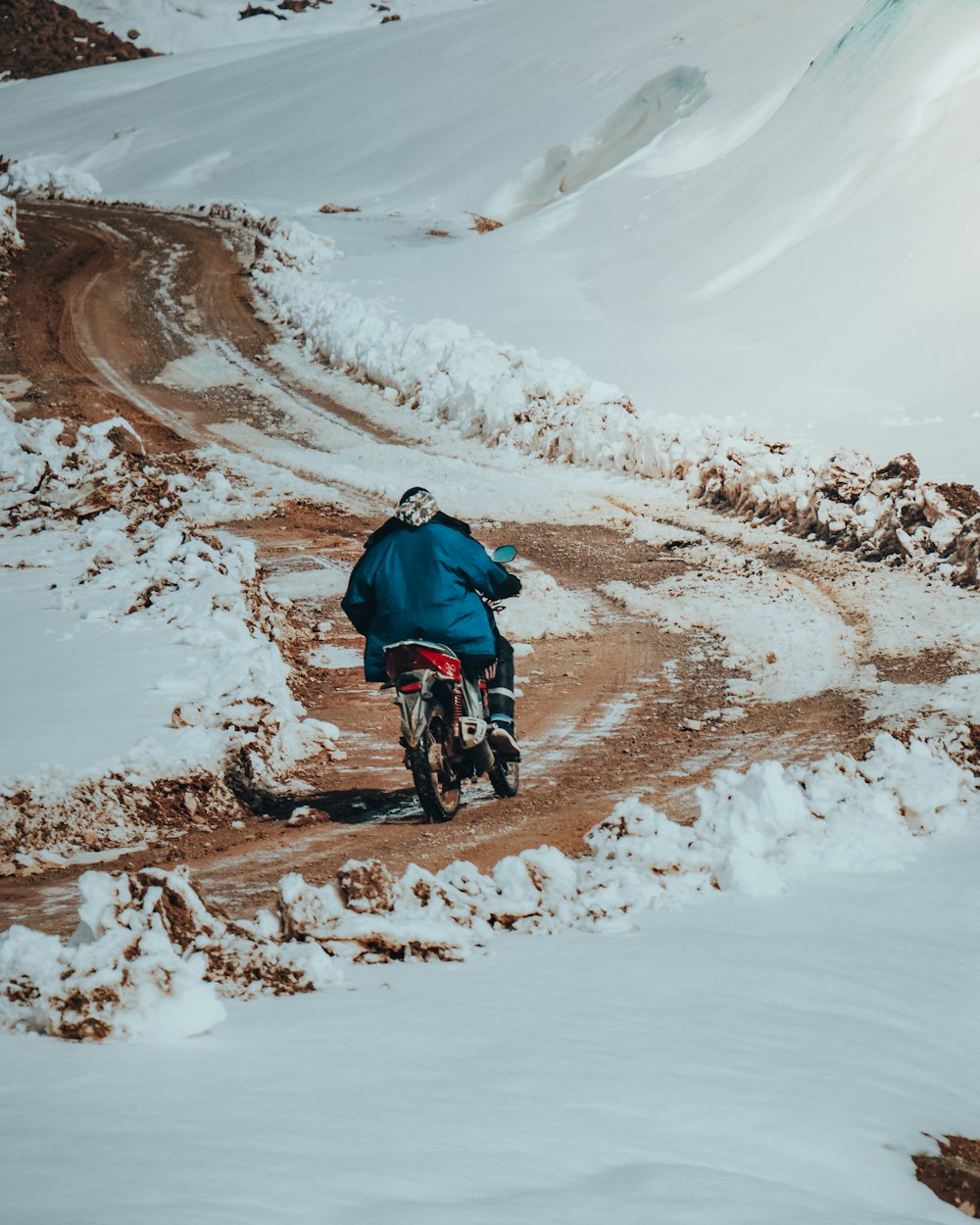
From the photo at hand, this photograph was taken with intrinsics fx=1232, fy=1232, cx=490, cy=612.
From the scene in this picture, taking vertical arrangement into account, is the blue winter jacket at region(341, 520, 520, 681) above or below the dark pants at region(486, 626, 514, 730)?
above

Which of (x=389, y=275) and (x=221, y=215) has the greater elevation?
(x=221, y=215)

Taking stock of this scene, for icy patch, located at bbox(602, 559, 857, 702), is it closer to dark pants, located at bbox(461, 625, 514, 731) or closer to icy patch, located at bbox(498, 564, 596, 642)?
icy patch, located at bbox(498, 564, 596, 642)

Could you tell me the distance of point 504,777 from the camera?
7.04 meters

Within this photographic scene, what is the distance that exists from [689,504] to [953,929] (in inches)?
365

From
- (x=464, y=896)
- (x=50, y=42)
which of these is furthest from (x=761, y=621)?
(x=50, y=42)

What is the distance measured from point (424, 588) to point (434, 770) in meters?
0.96

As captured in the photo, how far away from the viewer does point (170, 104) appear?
44.4 metres

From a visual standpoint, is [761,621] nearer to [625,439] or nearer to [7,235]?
[625,439]

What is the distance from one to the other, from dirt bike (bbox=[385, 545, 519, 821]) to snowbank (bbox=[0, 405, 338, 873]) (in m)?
1.28

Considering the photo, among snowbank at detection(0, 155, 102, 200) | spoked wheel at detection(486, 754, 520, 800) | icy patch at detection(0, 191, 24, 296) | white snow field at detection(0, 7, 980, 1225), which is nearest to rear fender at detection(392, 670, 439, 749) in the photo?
spoked wheel at detection(486, 754, 520, 800)

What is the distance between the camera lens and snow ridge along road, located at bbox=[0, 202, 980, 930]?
6688 millimetres

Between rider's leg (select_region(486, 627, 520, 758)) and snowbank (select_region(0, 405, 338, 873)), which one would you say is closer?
snowbank (select_region(0, 405, 338, 873))

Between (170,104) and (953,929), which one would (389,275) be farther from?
(170,104)

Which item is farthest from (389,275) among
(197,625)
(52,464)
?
(197,625)
